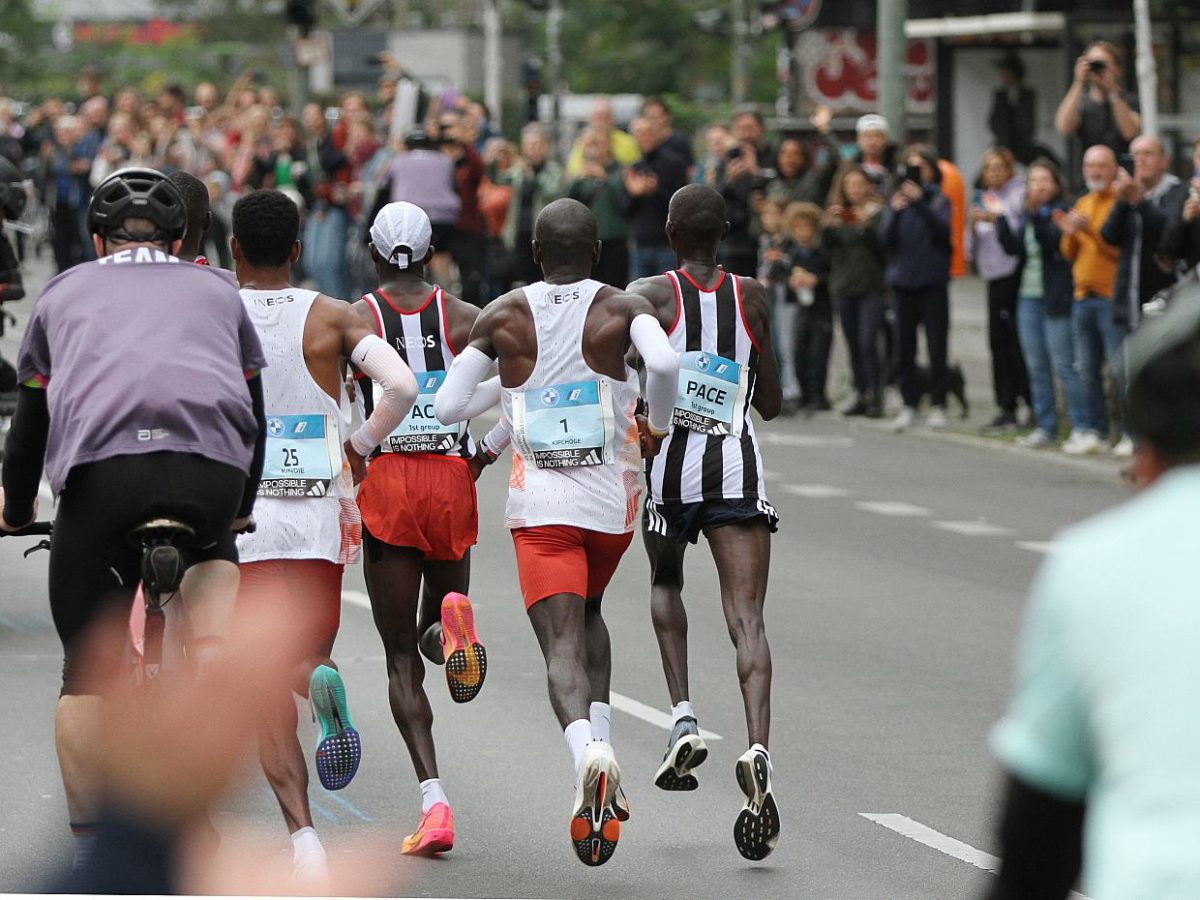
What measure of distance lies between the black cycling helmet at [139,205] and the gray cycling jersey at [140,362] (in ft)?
0.28

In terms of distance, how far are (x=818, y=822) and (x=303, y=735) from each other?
87.0 inches

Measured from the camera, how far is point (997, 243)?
1769 cm

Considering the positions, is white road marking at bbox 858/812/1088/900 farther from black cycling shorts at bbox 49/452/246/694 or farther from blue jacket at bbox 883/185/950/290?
blue jacket at bbox 883/185/950/290

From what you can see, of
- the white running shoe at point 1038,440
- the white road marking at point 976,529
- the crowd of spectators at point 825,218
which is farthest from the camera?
the white running shoe at point 1038,440

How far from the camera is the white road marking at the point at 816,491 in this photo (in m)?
15.9

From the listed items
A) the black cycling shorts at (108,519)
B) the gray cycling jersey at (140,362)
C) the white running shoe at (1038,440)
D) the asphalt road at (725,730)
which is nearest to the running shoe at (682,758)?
the asphalt road at (725,730)

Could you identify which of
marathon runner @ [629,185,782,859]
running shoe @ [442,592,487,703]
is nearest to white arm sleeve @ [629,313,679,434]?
marathon runner @ [629,185,782,859]

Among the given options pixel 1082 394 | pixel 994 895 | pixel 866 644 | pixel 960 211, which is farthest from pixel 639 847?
pixel 960 211

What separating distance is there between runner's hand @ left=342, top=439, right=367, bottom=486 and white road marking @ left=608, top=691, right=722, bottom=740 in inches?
83.9

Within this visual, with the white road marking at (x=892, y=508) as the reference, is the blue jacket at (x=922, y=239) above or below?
above

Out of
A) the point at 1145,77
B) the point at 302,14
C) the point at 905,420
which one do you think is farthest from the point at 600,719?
the point at 302,14

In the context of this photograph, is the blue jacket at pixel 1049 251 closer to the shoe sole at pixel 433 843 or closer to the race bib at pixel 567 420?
the race bib at pixel 567 420

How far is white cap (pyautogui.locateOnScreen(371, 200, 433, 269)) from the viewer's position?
732 cm

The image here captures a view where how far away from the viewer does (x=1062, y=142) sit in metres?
26.3
